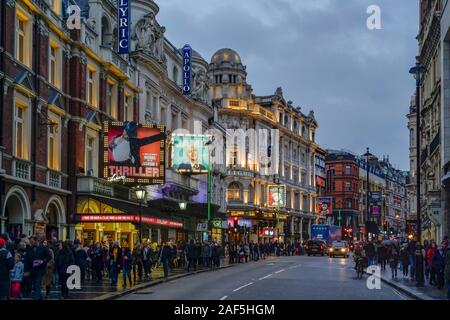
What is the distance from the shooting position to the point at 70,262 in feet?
80.3

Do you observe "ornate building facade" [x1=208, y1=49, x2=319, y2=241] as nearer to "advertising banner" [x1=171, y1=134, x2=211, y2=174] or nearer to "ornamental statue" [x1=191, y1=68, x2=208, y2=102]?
"ornamental statue" [x1=191, y1=68, x2=208, y2=102]

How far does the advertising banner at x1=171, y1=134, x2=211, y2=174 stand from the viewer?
171ft

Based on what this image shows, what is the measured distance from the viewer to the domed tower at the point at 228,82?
91.5m

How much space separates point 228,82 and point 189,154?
40.4m

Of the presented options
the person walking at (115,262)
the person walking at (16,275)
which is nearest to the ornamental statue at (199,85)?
the person walking at (115,262)

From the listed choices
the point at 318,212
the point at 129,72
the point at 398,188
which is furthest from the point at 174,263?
the point at 398,188

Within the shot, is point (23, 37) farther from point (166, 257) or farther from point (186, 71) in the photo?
point (186, 71)

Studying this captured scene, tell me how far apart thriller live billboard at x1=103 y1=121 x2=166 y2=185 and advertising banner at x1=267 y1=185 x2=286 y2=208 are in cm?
5379

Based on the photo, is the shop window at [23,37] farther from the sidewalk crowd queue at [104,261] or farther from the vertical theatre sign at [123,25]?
the vertical theatre sign at [123,25]

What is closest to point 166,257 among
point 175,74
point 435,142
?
point 435,142

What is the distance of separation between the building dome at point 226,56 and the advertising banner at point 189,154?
42.8 meters

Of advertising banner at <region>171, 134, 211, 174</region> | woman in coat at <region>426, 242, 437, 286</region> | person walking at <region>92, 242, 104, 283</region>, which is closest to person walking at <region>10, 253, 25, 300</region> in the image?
person walking at <region>92, 242, 104, 283</region>

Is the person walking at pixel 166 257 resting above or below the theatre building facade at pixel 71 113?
below
